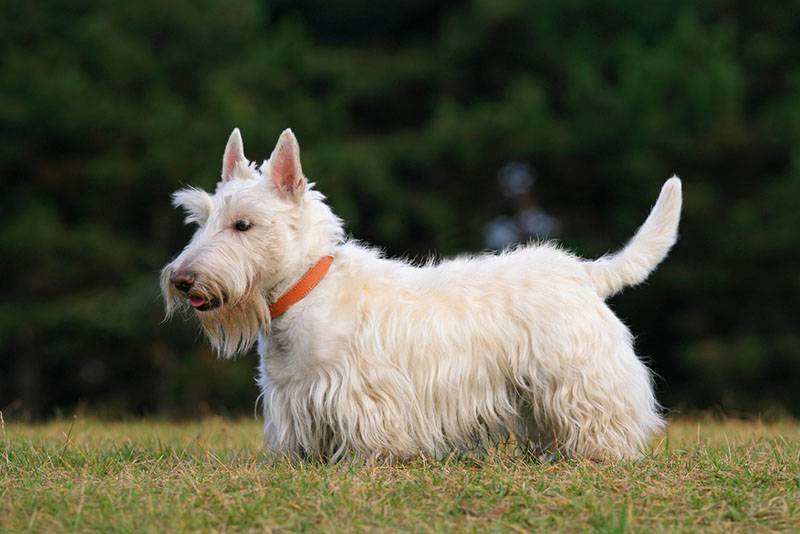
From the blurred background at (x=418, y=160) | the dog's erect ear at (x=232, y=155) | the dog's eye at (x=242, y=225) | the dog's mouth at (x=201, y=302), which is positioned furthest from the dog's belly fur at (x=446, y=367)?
the blurred background at (x=418, y=160)

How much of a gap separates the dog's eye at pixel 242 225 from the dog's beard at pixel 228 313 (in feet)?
1.01

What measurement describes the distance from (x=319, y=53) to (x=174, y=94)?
338 centimetres

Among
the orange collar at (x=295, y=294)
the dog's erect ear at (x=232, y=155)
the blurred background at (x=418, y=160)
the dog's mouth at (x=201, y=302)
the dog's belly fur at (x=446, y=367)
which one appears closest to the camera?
the dog's mouth at (x=201, y=302)

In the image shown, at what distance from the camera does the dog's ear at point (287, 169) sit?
20.6 feet

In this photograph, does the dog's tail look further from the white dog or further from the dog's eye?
the dog's eye

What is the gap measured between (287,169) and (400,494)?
80.7 inches

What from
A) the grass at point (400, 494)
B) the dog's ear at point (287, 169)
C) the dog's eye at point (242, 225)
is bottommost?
the grass at point (400, 494)

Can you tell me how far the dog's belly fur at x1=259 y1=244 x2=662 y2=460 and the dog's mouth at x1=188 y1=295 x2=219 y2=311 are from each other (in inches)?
15.7

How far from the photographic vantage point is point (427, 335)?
6.30m

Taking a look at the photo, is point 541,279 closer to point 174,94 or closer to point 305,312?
point 305,312

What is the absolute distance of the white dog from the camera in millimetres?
6121

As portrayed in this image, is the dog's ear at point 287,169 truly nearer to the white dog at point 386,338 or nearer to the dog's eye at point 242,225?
the white dog at point 386,338

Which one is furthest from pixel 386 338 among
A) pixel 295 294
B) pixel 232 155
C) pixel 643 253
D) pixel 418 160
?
pixel 418 160

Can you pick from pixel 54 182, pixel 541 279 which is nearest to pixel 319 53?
pixel 54 182
